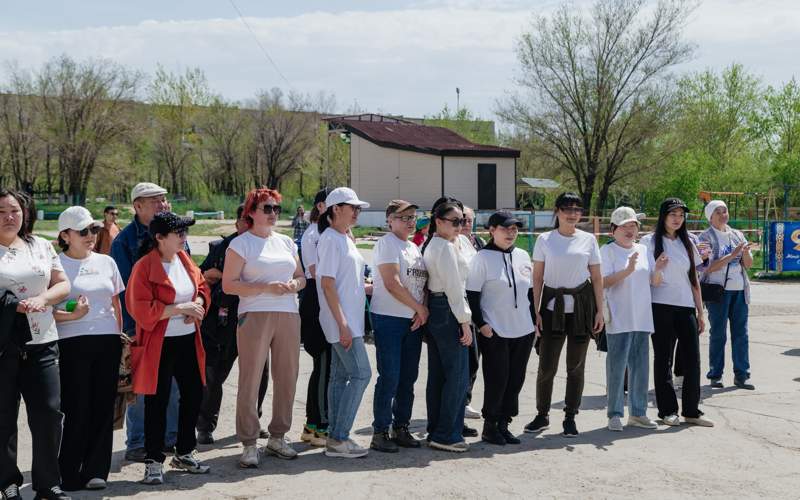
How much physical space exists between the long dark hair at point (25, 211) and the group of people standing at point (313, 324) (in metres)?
0.01

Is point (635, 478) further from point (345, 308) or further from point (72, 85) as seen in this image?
point (72, 85)

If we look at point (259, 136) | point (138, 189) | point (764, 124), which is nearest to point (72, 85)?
point (259, 136)

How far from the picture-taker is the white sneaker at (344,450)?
623 cm

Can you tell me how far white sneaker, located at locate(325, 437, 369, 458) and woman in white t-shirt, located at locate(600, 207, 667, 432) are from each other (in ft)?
7.30

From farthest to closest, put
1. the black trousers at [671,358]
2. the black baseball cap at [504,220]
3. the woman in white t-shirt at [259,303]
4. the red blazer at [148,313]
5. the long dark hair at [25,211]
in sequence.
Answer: the black trousers at [671,358]
the black baseball cap at [504,220]
the woman in white t-shirt at [259,303]
the red blazer at [148,313]
the long dark hair at [25,211]

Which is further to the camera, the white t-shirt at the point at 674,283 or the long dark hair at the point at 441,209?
the white t-shirt at the point at 674,283

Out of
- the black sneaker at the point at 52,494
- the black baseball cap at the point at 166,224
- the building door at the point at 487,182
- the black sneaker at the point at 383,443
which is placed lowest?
the black sneaker at the point at 383,443

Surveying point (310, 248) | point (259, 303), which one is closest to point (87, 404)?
point (259, 303)

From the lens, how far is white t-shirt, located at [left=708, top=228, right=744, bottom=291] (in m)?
9.04

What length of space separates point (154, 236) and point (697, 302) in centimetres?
477

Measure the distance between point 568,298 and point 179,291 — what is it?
310 centimetres

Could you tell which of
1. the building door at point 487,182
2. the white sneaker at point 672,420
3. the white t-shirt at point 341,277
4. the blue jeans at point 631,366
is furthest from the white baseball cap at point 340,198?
the building door at point 487,182

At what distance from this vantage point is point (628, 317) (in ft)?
23.7

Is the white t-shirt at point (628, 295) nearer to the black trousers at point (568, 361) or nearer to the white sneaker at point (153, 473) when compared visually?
the black trousers at point (568, 361)
